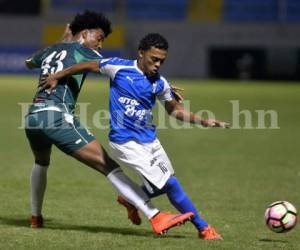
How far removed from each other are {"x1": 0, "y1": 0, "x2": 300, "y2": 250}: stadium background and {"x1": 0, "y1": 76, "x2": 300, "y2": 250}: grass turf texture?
15 millimetres

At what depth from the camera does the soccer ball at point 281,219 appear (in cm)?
756

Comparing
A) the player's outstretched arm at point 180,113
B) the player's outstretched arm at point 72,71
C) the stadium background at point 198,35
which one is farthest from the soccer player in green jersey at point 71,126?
the stadium background at point 198,35

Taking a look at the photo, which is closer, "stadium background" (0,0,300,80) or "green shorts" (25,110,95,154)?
"green shorts" (25,110,95,154)

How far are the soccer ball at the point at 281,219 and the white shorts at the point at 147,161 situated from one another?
0.94 metres

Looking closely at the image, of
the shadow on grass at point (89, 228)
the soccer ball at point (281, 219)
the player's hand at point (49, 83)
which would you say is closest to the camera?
the soccer ball at point (281, 219)

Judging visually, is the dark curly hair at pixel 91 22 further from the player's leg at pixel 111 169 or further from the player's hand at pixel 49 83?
the player's leg at pixel 111 169

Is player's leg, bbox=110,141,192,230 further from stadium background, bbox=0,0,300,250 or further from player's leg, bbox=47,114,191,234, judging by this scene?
stadium background, bbox=0,0,300,250

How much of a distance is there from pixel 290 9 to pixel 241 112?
19.8 meters

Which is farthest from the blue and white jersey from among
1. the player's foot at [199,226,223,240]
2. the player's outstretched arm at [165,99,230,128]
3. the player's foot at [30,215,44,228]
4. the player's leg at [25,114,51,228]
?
the player's foot at [30,215,44,228]

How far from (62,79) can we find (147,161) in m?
1.09

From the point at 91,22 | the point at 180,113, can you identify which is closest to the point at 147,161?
the point at 180,113

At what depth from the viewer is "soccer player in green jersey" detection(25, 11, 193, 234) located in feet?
24.8

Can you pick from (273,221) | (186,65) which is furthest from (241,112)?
(186,65)

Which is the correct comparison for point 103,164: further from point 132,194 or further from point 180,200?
point 180,200
